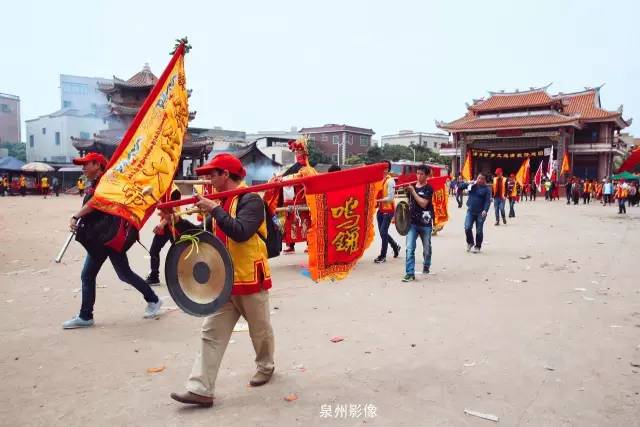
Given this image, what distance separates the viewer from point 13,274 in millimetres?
7449

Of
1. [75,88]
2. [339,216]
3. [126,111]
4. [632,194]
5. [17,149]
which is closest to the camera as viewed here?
[339,216]

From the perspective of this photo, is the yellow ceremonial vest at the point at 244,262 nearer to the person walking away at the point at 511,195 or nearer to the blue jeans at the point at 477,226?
the blue jeans at the point at 477,226

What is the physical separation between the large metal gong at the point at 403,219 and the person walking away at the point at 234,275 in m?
3.42

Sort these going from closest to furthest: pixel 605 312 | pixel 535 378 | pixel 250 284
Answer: pixel 250 284 < pixel 535 378 < pixel 605 312

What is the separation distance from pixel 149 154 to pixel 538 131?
40.9 metres

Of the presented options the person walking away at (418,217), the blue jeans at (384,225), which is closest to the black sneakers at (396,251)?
the blue jeans at (384,225)

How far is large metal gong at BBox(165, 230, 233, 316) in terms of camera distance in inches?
120

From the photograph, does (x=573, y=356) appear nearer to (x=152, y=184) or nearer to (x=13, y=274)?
(x=152, y=184)

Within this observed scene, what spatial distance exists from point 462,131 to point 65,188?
36.2m

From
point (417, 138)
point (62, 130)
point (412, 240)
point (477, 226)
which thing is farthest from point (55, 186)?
point (417, 138)

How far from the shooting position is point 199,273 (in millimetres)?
3111

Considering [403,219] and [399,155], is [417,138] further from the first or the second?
[403,219]

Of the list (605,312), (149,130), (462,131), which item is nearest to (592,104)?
(462,131)

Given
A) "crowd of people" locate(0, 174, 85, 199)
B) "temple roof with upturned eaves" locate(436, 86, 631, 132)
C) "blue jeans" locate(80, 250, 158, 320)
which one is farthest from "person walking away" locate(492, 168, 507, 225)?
"crowd of people" locate(0, 174, 85, 199)
